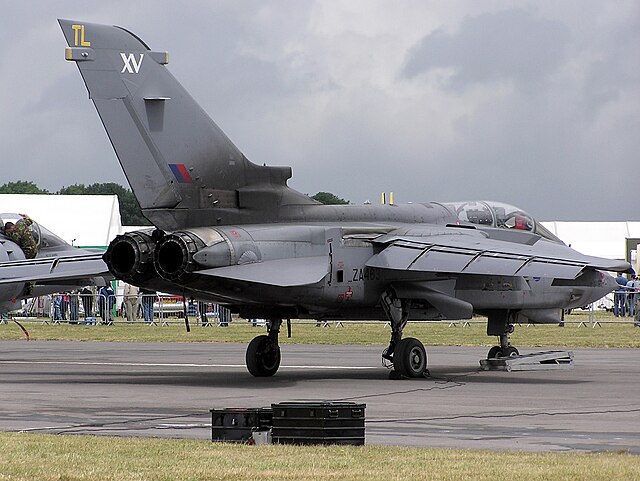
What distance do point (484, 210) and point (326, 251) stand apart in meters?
4.52

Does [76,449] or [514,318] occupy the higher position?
[514,318]

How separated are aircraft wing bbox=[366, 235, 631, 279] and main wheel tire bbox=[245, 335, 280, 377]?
2.68m

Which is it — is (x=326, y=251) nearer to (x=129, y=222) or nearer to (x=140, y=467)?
(x=140, y=467)

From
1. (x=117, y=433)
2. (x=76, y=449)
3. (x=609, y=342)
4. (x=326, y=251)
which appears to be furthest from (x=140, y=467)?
(x=609, y=342)

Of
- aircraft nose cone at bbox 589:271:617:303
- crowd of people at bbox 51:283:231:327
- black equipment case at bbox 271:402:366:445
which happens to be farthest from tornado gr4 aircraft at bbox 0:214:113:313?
crowd of people at bbox 51:283:231:327

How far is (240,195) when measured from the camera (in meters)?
20.4

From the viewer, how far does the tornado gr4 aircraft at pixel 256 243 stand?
741 inches

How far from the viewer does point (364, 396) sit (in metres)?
17.6

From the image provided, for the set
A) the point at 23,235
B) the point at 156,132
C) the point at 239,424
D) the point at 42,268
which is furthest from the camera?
the point at 23,235

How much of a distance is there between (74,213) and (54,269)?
4793 centimetres

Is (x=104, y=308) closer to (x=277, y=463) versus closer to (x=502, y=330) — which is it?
(x=502, y=330)

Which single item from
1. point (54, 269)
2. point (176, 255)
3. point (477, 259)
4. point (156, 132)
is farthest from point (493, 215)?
point (54, 269)

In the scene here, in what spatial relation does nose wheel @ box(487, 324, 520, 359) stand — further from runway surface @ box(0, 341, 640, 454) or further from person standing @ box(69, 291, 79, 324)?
person standing @ box(69, 291, 79, 324)

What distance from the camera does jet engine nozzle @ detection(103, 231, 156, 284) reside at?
730 inches
